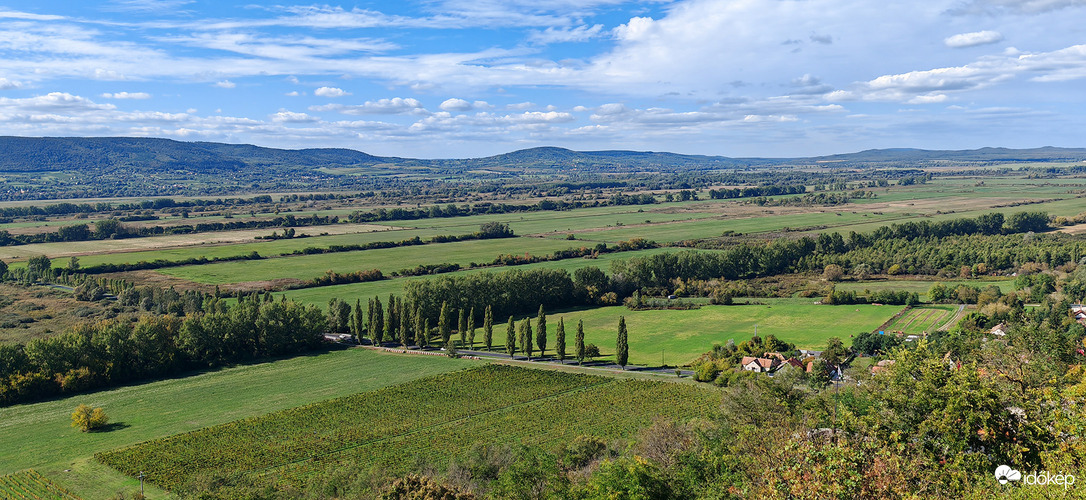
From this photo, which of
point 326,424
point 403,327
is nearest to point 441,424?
point 326,424

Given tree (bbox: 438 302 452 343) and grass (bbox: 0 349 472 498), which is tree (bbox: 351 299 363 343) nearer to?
grass (bbox: 0 349 472 498)

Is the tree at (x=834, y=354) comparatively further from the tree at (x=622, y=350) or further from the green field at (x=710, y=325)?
the tree at (x=622, y=350)

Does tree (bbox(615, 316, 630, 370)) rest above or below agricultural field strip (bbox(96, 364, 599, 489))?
above

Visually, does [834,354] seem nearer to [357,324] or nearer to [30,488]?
[357,324]

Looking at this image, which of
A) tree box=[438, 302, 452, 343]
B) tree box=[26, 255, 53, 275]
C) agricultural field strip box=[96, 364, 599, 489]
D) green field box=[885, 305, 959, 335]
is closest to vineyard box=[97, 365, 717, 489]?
agricultural field strip box=[96, 364, 599, 489]

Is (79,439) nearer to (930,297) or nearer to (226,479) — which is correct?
(226,479)
